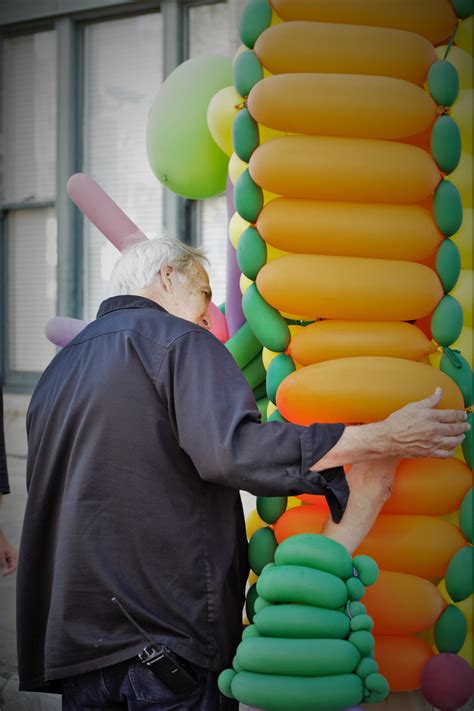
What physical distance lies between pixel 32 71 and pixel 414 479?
11.1ft

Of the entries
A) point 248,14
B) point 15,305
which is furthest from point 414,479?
point 15,305

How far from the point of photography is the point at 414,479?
164cm

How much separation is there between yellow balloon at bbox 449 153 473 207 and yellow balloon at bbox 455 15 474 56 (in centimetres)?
23

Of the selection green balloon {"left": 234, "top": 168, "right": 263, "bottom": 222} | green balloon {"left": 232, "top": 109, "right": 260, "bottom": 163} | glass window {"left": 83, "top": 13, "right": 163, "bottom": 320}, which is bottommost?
green balloon {"left": 234, "top": 168, "right": 263, "bottom": 222}

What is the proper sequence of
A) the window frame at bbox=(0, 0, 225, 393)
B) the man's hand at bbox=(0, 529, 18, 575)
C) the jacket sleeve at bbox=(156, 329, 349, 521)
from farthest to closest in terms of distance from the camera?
the window frame at bbox=(0, 0, 225, 393) < the man's hand at bbox=(0, 529, 18, 575) < the jacket sleeve at bbox=(156, 329, 349, 521)

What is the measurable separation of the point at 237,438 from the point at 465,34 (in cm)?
101

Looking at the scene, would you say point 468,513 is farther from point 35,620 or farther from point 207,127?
point 207,127

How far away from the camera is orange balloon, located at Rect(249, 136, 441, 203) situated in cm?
167

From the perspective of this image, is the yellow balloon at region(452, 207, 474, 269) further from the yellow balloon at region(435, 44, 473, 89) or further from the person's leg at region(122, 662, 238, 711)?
the person's leg at region(122, 662, 238, 711)

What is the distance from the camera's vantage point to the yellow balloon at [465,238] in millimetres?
1733

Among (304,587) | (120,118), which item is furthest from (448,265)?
(120,118)

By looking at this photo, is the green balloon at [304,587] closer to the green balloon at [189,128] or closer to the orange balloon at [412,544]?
the orange balloon at [412,544]

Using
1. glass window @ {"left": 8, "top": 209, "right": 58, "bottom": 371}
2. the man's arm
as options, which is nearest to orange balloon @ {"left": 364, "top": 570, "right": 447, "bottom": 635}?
the man's arm

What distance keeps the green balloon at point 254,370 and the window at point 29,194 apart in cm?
235
